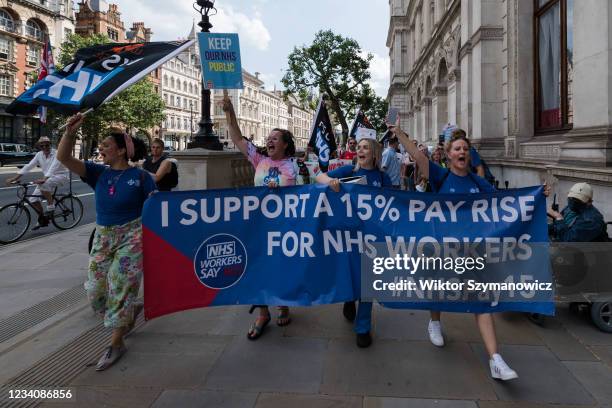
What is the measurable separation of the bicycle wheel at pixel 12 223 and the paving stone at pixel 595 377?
9456 mm

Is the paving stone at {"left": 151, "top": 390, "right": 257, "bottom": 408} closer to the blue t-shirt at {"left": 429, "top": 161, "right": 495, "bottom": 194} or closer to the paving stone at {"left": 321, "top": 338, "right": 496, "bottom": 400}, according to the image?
the paving stone at {"left": 321, "top": 338, "right": 496, "bottom": 400}

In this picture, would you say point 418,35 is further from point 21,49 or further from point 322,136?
point 21,49

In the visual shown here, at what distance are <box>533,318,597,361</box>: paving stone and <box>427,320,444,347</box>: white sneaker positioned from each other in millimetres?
901

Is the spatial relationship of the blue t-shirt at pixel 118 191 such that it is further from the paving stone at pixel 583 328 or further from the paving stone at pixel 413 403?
the paving stone at pixel 583 328

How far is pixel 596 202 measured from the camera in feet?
21.3

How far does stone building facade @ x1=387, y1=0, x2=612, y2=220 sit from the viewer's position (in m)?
6.71

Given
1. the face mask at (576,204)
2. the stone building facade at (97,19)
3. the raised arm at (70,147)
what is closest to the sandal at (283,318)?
the raised arm at (70,147)

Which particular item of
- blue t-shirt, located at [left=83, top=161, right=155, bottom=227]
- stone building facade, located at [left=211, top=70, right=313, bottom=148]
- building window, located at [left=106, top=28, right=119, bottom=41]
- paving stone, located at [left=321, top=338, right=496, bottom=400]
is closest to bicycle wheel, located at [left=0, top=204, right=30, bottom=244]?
blue t-shirt, located at [left=83, top=161, right=155, bottom=227]

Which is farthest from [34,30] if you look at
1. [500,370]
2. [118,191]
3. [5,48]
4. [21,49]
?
[500,370]

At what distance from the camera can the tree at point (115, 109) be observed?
1855 inches

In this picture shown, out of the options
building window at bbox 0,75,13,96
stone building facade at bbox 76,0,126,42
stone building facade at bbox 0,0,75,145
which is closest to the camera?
stone building facade at bbox 0,0,75,145

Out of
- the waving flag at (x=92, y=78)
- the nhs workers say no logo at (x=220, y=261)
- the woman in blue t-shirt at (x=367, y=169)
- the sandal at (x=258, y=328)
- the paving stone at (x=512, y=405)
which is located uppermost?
the waving flag at (x=92, y=78)

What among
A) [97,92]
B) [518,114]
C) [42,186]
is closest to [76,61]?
[97,92]

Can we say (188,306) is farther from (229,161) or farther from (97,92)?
(229,161)
